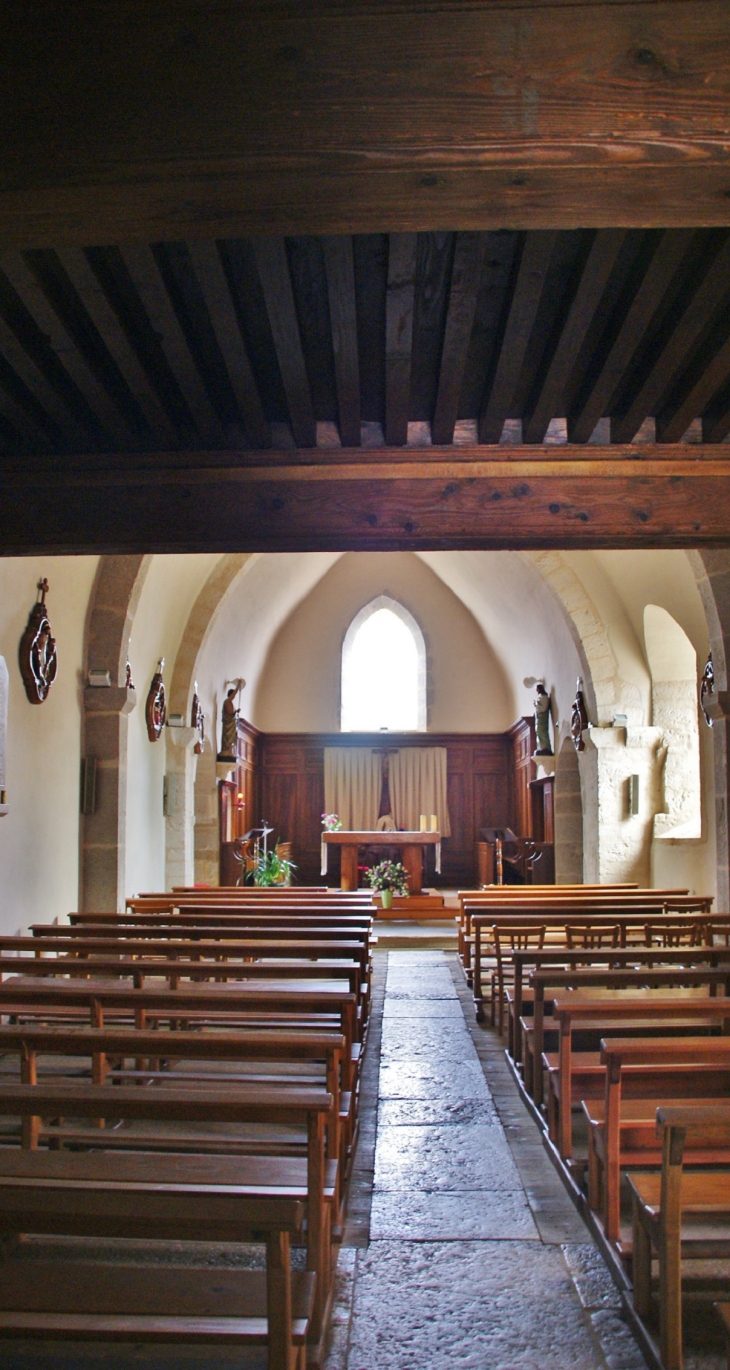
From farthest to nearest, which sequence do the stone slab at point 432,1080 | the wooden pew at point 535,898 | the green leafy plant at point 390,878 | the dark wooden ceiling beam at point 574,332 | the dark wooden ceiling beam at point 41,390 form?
the green leafy plant at point 390,878 → the wooden pew at point 535,898 → the stone slab at point 432,1080 → the dark wooden ceiling beam at point 41,390 → the dark wooden ceiling beam at point 574,332

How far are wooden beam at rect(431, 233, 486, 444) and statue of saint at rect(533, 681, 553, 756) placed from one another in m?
8.61

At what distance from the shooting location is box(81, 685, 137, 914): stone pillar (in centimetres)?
827

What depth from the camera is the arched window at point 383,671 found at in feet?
57.1

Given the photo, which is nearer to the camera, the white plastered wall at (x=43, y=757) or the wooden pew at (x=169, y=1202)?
the wooden pew at (x=169, y=1202)

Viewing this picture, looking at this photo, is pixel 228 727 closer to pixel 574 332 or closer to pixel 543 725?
pixel 543 725

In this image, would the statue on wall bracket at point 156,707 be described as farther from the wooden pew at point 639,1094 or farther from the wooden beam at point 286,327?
the wooden pew at point 639,1094

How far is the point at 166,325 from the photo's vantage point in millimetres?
3670

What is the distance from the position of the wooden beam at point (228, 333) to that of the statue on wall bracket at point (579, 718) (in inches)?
282

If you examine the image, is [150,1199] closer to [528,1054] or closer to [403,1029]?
[528,1054]

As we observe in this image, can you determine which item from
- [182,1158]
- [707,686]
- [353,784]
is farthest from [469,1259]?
[353,784]

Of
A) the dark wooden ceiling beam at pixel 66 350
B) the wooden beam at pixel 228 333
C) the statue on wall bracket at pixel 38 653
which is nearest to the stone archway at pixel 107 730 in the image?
the statue on wall bracket at pixel 38 653

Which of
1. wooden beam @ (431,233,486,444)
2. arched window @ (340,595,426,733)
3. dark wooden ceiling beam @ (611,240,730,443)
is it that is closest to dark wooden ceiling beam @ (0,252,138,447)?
wooden beam @ (431,233,486,444)

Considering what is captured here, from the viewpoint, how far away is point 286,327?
12.1 feet

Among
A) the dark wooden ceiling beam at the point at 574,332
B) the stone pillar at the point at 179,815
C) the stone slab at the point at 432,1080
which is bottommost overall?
the stone slab at the point at 432,1080
